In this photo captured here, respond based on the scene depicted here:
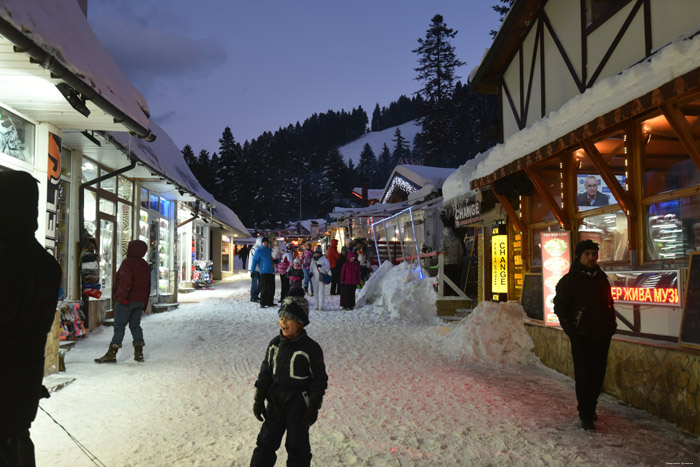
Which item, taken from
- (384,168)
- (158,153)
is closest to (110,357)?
(158,153)

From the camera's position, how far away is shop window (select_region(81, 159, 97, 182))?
10.2 metres

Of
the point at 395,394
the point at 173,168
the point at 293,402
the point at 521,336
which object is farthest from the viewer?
the point at 173,168

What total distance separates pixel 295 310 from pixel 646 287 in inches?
177

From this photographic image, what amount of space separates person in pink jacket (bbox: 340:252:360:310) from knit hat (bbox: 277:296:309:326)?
1102 centimetres

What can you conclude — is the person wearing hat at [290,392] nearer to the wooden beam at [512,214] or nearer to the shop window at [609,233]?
the shop window at [609,233]

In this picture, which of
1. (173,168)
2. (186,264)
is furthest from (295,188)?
(173,168)

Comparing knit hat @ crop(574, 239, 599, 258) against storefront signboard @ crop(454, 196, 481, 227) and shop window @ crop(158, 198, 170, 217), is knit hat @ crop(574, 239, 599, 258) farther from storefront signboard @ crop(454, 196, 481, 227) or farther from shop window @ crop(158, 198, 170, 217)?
shop window @ crop(158, 198, 170, 217)

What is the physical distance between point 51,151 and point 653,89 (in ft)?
22.4

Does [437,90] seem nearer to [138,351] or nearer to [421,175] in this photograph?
[421,175]

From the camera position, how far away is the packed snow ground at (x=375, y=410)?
4.04 m

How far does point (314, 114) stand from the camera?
150625 millimetres

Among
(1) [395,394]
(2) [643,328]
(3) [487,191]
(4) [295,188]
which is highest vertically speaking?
(4) [295,188]

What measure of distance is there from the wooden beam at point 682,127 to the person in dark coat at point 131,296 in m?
6.81

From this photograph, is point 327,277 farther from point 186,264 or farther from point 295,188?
point 295,188
